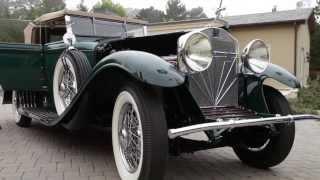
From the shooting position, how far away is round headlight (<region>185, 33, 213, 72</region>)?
3658 millimetres

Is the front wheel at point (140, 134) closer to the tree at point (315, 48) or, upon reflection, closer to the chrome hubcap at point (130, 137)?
the chrome hubcap at point (130, 137)

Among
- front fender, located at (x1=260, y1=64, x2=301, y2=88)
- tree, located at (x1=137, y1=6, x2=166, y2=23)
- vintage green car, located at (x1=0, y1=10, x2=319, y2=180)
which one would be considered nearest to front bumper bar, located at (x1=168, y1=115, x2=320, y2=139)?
vintage green car, located at (x1=0, y1=10, x2=319, y2=180)

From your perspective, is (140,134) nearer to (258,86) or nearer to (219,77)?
(219,77)

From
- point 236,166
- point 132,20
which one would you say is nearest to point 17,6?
point 132,20

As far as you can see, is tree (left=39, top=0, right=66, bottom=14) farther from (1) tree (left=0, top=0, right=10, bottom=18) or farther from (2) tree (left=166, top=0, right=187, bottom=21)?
(2) tree (left=166, top=0, right=187, bottom=21)

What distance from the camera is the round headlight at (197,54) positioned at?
3658 millimetres

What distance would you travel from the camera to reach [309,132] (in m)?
7.20

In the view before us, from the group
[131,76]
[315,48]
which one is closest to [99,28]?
[131,76]

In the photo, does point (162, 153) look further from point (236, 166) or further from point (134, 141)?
point (236, 166)

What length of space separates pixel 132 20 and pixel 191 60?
10.0 ft

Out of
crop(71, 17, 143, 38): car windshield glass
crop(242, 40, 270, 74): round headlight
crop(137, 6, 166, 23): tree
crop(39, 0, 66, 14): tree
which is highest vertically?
crop(39, 0, 66, 14): tree

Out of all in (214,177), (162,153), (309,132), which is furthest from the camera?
(309,132)

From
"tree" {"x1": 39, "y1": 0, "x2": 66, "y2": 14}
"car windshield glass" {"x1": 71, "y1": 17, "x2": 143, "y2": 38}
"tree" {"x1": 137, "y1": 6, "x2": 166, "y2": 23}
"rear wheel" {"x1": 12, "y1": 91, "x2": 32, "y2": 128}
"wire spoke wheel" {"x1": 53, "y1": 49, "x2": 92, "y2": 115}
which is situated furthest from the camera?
"tree" {"x1": 137, "y1": 6, "x2": 166, "y2": 23}

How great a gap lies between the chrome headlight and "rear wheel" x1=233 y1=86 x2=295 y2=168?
41.0 inches
